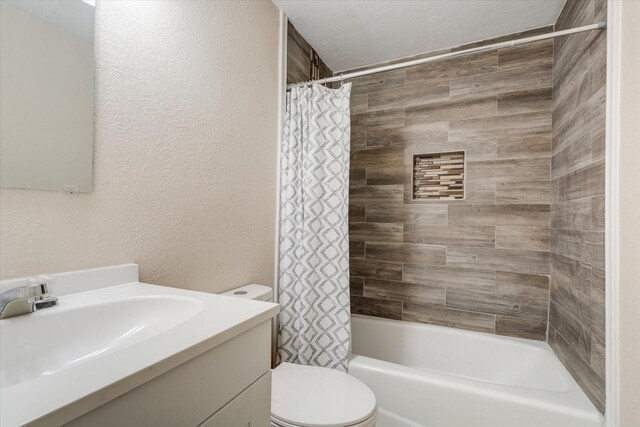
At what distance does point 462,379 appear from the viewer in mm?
1498

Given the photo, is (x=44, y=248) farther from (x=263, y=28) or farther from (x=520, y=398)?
(x=520, y=398)

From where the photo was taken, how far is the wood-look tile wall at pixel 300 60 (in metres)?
2.01

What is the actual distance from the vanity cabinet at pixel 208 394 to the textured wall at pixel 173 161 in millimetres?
576

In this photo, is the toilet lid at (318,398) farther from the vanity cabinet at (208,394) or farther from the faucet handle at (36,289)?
the faucet handle at (36,289)

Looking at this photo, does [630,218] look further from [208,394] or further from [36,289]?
[36,289]

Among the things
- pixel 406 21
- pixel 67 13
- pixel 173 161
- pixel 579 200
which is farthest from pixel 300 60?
pixel 579 200

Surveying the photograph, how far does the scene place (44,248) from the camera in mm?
833

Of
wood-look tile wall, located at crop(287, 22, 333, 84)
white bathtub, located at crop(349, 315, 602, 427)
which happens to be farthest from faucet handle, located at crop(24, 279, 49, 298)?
wood-look tile wall, located at crop(287, 22, 333, 84)

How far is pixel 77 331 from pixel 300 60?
1977 millimetres

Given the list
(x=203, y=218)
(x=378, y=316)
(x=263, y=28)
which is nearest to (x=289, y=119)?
(x=263, y=28)

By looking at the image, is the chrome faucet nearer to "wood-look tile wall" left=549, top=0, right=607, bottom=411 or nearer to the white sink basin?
the white sink basin

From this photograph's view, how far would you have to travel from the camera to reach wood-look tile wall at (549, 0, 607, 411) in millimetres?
1304

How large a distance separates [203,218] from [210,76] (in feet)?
2.10

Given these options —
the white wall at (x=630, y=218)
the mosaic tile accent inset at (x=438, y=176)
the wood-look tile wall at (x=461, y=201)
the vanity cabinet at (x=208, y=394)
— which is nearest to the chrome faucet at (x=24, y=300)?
the vanity cabinet at (x=208, y=394)
